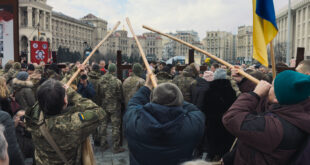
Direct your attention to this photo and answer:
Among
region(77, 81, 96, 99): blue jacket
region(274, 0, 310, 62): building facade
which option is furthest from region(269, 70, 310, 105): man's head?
region(274, 0, 310, 62): building facade

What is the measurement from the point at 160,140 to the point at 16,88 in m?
3.80

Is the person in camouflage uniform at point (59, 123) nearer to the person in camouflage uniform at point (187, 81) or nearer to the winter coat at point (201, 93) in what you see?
the winter coat at point (201, 93)

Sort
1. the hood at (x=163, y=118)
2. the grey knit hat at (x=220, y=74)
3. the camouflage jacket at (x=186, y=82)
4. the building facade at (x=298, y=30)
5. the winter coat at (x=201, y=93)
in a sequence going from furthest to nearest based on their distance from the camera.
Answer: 1. the building facade at (x=298, y=30)
2. the camouflage jacket at (x=186, y=82)
3. the winter coat at (x=201, y=93)
4. the grey knit hat at (x=220, y=74)
5. the hood at (x=163, y=118)

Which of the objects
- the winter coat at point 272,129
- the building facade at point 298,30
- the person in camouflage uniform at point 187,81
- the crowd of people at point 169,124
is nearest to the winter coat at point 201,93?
the person in camouflage uniform at point 187,81

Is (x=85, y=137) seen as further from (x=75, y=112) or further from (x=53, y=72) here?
(x=53, y=72)

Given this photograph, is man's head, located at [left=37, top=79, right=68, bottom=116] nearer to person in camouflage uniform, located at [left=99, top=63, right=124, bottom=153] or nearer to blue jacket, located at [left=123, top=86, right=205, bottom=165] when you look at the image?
blue jacket, located at [left=123, top=86, right=205, bottom=165]

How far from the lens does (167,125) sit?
2.03 m

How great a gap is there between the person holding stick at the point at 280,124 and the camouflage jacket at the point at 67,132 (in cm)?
136

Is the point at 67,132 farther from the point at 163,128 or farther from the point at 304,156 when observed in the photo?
the point at 304,156

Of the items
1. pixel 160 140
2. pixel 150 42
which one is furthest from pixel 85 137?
pixel 150 42

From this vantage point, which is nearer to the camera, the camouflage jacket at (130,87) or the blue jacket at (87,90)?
the blue jacket at (87,90)

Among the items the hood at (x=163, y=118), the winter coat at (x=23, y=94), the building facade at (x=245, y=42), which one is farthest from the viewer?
the building facade at (x=245, y=42)

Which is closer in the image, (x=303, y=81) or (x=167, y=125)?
(x=303, y=81)

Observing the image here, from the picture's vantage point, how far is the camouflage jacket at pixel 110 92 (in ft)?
19.5
